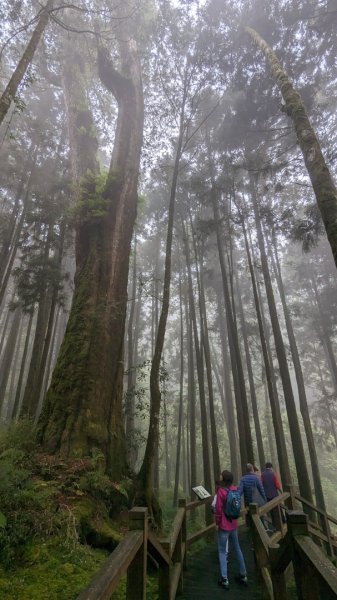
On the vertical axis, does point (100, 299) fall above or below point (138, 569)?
above

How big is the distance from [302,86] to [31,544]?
12.5 meters

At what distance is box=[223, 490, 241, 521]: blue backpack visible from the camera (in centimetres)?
492

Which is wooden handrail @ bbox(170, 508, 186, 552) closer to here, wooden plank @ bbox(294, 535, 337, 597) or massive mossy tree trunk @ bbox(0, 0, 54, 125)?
wooden plank @ bbox(294, 535, 337, 597)

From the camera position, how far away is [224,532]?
4.96 m

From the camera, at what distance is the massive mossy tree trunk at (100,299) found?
6102 mm

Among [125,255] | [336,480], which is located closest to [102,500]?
[125,255]

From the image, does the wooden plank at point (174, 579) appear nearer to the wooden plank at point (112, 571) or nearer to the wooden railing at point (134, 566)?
the wooden railing at point (134, 566)

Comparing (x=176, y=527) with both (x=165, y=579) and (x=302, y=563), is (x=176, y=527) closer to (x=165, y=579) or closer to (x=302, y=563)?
(x=165, y=579)

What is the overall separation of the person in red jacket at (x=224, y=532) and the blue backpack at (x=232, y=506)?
0.21ft

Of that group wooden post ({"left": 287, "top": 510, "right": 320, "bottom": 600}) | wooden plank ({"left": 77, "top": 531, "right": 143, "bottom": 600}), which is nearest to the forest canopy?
wooden plank ({"left": 77, "top": 531, "right": 143, "bottom": 600})

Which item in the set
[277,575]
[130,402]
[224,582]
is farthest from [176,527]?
[130,402]

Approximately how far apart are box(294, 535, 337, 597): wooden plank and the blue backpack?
9.60 ft

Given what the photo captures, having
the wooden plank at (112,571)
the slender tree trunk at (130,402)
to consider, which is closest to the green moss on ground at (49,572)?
the wooden plank at (112,571)

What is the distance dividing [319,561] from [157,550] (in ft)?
5.00
